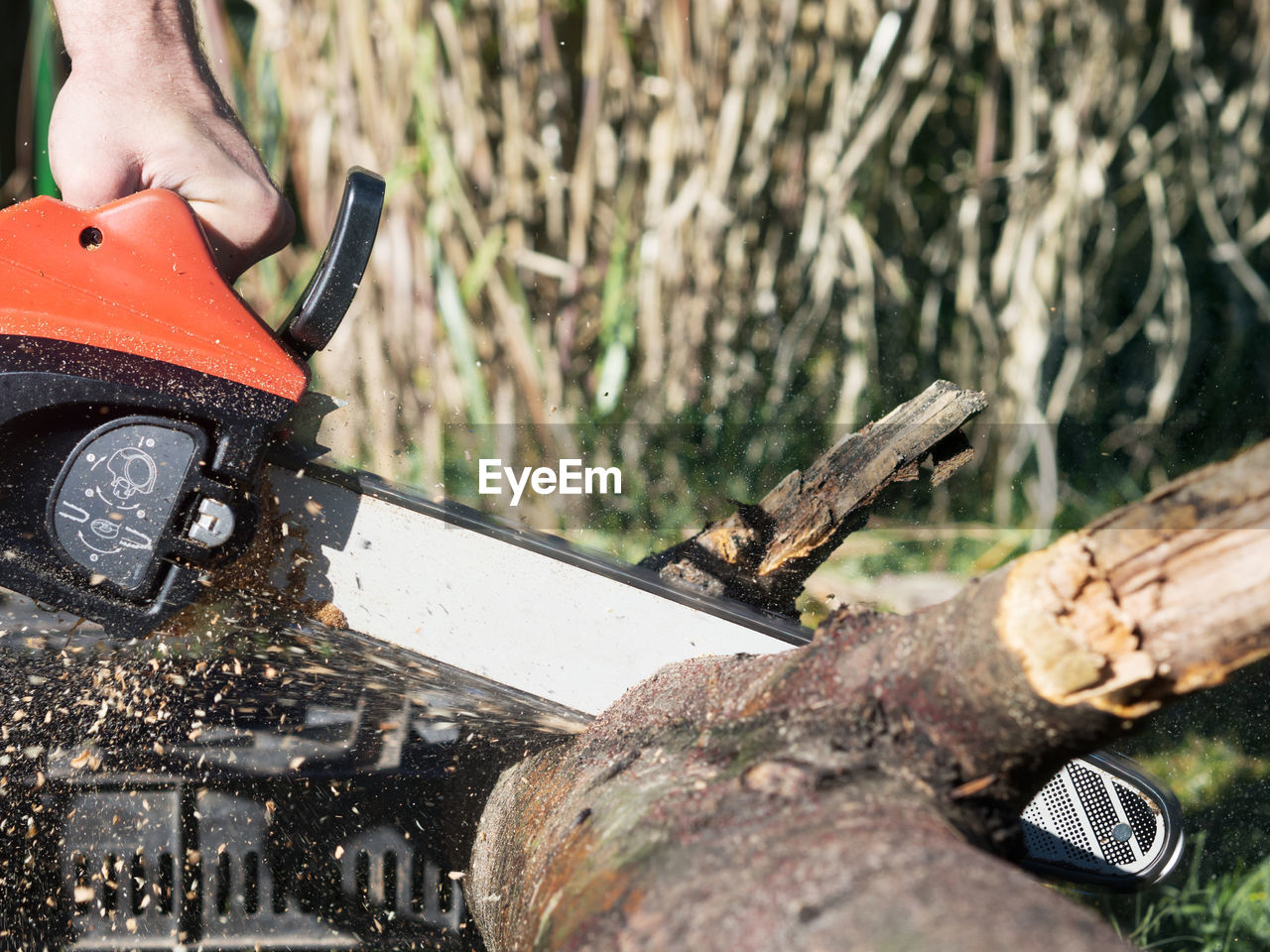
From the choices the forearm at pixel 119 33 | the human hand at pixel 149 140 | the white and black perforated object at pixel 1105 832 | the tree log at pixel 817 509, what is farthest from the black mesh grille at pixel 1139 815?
the forearm at pixel 119 33

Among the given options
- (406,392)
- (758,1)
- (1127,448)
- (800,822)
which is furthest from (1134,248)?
(800,822)

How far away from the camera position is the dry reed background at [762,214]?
208cm

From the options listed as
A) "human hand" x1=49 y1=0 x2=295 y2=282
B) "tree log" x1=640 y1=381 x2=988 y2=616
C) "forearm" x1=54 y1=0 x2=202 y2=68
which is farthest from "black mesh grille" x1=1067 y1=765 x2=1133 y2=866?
"forearm" x1=54 y1=0 x2=202 y2=68

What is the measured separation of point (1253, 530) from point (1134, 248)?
7.99 ft

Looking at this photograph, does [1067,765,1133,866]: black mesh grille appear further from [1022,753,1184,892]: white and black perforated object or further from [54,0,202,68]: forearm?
[54,0,202,68]: forearm

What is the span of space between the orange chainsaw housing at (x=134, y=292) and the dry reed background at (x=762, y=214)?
1.43 m

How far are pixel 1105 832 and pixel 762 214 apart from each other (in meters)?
1.69

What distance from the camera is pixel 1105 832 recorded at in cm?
98

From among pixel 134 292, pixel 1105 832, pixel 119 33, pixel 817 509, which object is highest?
pixel 119 33

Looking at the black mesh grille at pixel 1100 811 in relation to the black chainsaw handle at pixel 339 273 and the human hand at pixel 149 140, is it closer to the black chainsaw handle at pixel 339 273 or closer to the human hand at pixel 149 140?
the black chainsaw handle at pixel 339 273

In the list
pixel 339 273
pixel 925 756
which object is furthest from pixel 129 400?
pixel 925 756

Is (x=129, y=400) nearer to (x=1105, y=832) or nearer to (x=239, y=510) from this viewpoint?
(x=239, y=510)

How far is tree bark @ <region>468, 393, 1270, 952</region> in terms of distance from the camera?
375mm

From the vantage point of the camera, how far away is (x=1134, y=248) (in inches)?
97.3
